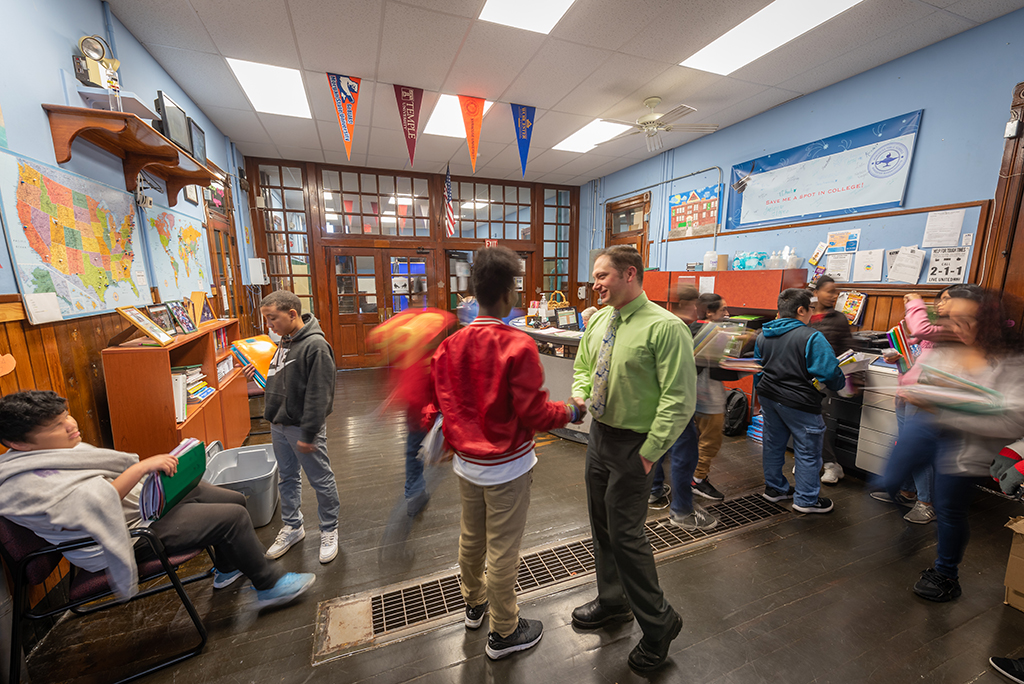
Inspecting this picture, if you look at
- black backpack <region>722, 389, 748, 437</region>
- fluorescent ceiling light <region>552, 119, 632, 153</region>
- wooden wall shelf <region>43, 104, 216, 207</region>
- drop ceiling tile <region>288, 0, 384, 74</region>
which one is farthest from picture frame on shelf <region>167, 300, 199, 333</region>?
black backpack <region>722, 389, 748, 437</region>

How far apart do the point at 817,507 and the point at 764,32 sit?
354 cm

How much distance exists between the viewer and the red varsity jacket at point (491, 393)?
130 centimetres

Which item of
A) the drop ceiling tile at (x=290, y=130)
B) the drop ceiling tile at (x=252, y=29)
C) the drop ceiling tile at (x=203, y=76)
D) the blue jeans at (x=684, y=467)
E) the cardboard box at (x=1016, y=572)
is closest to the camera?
the cardboard box at (x=1016, y=572)

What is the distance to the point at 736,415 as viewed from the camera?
385 centimetres

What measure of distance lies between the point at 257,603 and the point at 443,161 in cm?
598

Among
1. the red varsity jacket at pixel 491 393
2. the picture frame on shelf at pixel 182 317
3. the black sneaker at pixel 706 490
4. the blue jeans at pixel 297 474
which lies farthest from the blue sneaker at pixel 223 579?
the black sneaker at pixel 706 490

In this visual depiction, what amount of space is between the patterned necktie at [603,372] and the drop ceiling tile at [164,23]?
3548 millimetres

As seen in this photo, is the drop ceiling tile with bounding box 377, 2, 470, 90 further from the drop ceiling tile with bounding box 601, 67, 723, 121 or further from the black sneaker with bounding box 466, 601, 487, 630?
the black sneaker with bounding box 466, 601, 487, 630

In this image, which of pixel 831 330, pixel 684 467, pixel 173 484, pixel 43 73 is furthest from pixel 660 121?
pixel 173 484

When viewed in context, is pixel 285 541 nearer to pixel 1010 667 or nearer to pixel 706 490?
pixel 706 490

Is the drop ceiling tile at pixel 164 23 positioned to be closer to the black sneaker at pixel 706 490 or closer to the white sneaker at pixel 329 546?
the white sneaker at pixel 329 546

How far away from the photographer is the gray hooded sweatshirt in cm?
198

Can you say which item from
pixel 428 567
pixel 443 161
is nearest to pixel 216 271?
pixel 443 161

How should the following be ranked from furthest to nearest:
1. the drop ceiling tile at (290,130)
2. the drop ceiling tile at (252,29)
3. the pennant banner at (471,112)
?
the drop ceiling tile at (290,130)
the pennant banner at (471,112)
the drop ceiling tile at (252,29)
